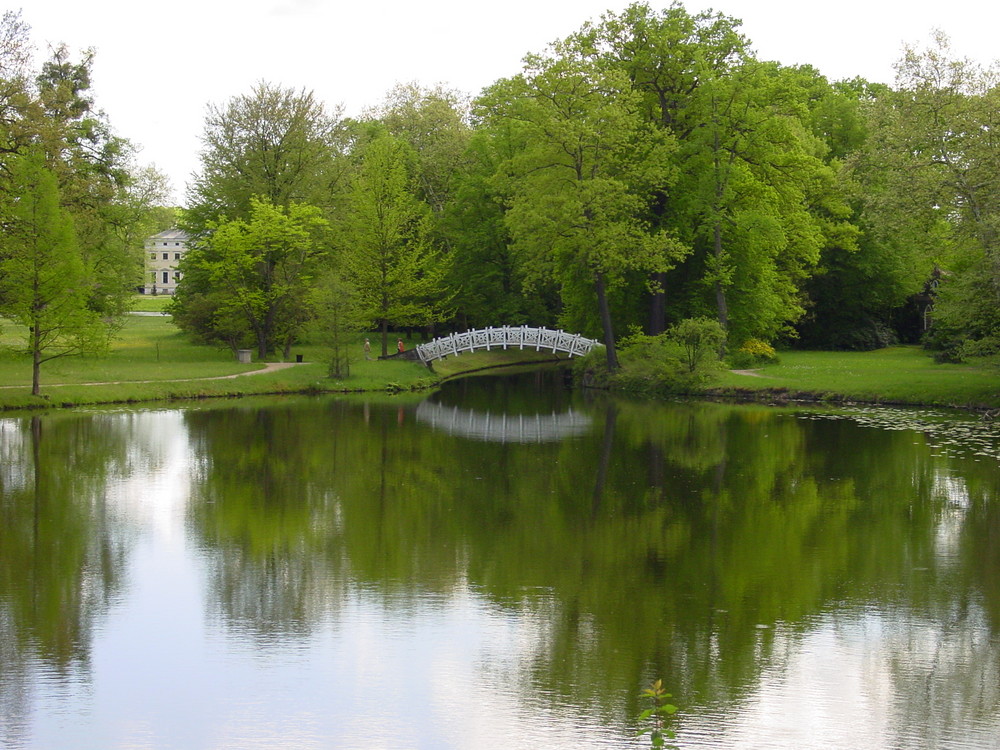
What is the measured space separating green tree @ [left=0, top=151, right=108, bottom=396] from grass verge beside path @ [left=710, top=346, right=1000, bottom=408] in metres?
19.9

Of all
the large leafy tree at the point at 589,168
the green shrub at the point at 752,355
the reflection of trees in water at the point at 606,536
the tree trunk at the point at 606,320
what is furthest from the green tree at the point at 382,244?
the reflection of trees in water at the point at 606,536

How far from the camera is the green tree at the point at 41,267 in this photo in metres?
29.8

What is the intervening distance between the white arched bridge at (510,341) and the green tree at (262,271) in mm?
5532

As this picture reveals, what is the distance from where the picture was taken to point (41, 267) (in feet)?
98.7

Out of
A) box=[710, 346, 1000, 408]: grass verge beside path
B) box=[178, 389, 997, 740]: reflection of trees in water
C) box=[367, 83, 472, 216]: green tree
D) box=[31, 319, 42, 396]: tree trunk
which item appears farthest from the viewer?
box=[367, 83, 472, 216]: green tree

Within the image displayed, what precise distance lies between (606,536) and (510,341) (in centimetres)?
3061

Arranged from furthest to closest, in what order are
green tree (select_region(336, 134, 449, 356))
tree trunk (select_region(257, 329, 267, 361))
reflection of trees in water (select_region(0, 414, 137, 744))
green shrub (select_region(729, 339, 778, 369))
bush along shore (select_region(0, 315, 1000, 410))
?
green tree (select_region(336, 134, 449, 356))
tree trunk (select_region(257, 329, 267, 361))
green shrub (select_region(729, 339, 778, 369))
bush along shore (select_region(0, 315, 1000, 410))
reflection of trees in water (select_region(0, 414, 137, 744))

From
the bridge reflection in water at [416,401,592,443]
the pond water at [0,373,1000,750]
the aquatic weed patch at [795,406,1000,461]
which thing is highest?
the aquatic weed patch at [795,406,1000,461]

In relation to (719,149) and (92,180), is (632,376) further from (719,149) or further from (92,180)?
(92,180)

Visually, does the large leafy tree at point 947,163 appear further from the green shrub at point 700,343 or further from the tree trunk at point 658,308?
the tree trunk at point 658,308

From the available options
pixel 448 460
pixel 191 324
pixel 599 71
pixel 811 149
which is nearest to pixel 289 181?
pixel 191 324

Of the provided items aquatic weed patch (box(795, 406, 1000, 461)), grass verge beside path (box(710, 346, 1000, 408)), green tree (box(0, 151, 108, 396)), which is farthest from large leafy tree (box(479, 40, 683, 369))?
green tree (box(0, 151, 108, 396))

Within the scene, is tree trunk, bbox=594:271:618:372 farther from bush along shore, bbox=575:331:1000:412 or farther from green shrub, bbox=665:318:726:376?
green shrub, bbox=665:318:726:376

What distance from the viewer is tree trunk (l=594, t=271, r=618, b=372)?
38.1m
